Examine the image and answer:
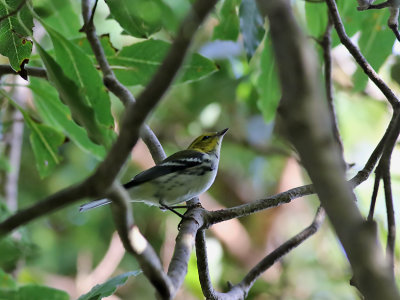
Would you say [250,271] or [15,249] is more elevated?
[250,271]

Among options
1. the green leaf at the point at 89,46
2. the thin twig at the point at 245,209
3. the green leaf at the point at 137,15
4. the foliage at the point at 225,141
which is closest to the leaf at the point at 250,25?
the foliage at the point at 225,141

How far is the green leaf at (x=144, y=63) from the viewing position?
89.6 inches

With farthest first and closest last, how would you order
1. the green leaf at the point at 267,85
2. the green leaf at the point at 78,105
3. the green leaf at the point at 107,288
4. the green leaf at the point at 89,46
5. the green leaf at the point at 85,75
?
1. the green leaf at the point at 267,85
2. the green leaf at the point at 89,46
3. the green leaf at the point at 85,75
4. the green leaf at the point at 107,288
5. the green leaf at the point at 78,105

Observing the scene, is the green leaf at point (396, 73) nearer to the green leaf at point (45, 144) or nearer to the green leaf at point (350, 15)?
the green leaf at point (350, 15)

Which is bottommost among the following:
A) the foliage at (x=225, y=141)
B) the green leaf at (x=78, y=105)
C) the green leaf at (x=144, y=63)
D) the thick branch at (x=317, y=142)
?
the foliage at (x=225, y=141)

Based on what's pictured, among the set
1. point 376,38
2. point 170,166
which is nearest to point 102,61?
point 170,166

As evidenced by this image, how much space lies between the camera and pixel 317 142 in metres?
0.63

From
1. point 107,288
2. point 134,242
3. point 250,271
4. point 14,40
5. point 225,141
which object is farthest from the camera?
point 225,141

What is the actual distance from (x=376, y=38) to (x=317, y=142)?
1.90 meters

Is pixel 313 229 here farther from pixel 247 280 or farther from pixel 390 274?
pixel 390 274

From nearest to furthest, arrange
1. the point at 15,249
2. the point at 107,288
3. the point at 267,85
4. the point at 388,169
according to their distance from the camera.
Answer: the point at 388,169, the point at 107,288, the point at 15,249, the point at 267,85

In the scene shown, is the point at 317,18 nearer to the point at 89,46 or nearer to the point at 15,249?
the point at 89,46

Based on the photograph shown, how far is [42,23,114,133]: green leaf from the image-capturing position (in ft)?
5.82

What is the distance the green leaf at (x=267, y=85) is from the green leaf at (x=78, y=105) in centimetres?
134
